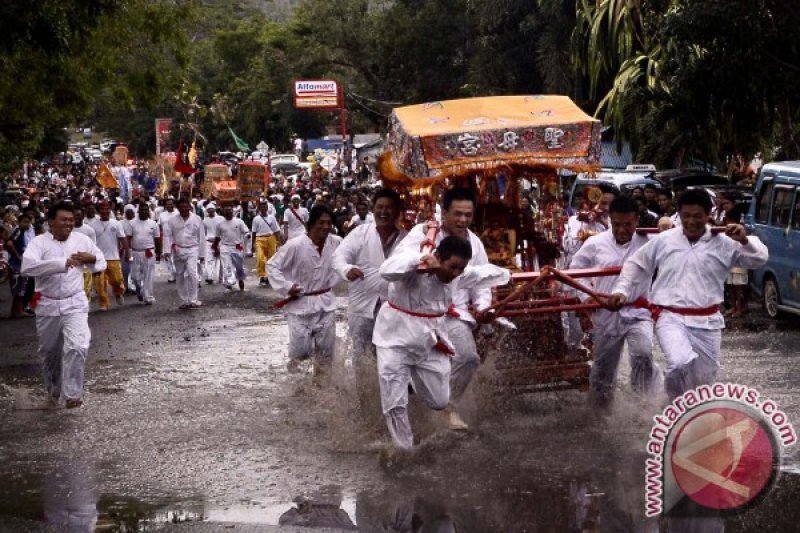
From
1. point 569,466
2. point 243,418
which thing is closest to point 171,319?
point 243,418

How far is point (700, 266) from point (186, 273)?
13.4 metres

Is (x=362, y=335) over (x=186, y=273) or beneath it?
over

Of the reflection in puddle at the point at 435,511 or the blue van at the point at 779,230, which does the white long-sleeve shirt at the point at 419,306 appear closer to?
the reflection in puddle at the point at 435,511

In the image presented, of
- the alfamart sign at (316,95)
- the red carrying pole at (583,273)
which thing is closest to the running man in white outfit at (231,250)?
the red carrying pole at (583,273)

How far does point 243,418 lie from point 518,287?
106 inches

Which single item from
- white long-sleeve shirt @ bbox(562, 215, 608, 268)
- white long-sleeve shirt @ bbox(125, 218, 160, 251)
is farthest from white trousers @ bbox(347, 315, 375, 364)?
white long-sleeve shirt @ bbox(125, 218, 160, 251)

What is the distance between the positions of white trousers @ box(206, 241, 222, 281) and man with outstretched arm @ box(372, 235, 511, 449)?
55.0 ft

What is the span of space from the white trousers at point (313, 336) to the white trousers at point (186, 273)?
9.31 metres

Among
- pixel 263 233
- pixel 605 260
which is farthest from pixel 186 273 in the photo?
pixel 605 260

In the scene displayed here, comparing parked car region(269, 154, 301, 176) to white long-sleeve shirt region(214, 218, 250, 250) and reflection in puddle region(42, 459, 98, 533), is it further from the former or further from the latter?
reflection in puddle region(42, 459, 98, 533)

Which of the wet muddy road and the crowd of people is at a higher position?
the crowd of people

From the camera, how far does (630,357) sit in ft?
34.4

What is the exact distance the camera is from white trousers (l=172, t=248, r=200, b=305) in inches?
843

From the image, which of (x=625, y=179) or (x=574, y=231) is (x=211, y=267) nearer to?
(x=625, y=179)
